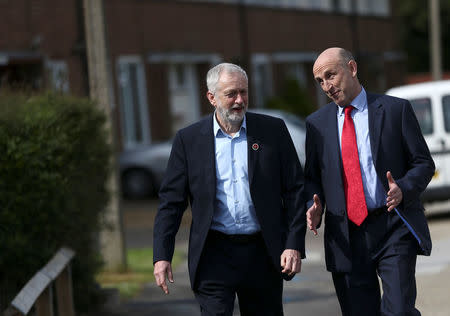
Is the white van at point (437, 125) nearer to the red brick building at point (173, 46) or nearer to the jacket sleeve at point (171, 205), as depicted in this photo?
the red brick building at point (173, 46)

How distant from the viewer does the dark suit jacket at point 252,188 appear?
17.0 ft

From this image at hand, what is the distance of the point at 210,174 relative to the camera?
5.24 meters

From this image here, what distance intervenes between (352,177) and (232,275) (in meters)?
0.79

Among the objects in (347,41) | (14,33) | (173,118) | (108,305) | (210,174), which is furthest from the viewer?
(347,41)

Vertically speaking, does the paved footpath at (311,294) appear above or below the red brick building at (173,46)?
below

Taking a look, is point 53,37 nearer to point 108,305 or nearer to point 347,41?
point 108,305

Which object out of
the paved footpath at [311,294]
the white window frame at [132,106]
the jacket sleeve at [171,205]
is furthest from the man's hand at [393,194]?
the white window frame at [132,106]

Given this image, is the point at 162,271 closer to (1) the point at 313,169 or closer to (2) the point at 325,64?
(1) the point at 313,169

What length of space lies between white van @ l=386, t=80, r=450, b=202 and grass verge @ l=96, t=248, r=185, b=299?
404 centimetres

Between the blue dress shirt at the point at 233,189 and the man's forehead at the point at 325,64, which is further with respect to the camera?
the man's forehead at the point at 325,64

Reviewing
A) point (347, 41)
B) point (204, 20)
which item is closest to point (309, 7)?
point (347, 41)

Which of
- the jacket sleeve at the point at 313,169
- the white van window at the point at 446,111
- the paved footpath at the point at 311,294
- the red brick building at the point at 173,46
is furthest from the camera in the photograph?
the red brick building at the point at 173,46

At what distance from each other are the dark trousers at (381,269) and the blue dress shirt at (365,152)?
95mm

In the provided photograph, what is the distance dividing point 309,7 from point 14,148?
30861 millimetres
